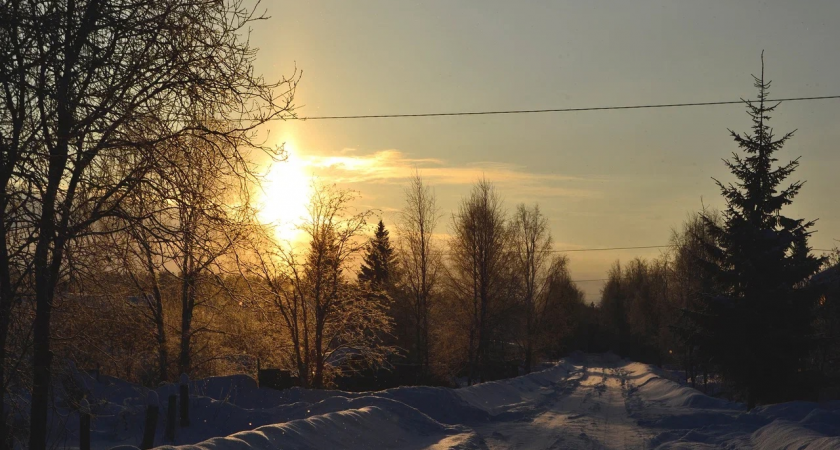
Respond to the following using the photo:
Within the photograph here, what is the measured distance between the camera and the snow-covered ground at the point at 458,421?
35.9 feet

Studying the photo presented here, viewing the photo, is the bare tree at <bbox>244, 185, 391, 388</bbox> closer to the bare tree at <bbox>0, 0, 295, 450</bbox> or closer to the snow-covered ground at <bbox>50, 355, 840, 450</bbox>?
the snow-covered ground at <bbox>50, 355, 840, 450</bbox>

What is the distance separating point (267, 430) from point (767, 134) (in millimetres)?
21314

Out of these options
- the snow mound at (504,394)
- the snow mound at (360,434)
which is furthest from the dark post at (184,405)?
the snow mound at (504,394)

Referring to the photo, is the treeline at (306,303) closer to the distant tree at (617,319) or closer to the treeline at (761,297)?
the treeline at (761,297)

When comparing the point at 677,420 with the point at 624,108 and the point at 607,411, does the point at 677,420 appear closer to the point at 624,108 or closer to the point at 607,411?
the point at 607,411

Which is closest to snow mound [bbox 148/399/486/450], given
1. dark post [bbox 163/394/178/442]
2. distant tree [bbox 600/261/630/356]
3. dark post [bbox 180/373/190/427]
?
dark post [bbox 163/394/178/442]

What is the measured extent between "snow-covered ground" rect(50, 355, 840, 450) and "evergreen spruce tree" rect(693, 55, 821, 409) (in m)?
1.87

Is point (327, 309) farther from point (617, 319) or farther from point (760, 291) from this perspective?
point (617, 319)

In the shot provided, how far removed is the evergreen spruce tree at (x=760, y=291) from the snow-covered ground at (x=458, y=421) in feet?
6.12

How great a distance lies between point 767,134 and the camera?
955 inches

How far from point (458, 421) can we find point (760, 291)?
12510mm

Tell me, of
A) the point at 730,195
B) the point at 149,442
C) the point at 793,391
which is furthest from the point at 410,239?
the point at 149,442

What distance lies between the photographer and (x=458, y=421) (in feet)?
51.2

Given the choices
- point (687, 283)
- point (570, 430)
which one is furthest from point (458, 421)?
point (687, 283)
